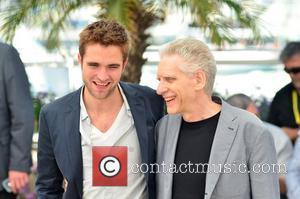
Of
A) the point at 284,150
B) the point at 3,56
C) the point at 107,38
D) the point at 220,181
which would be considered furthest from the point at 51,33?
the point at 220,181

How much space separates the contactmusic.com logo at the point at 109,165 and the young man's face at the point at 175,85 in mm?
329

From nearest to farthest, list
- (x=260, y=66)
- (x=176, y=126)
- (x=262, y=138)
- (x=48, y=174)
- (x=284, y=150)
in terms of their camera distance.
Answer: (x=262, y=138) → (x=176, y=126) → (x=48, y=174) → (x=284, y=150) → (x=260, y=66)

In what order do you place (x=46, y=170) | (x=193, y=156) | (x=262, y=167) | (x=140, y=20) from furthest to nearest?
(x=140, y=20) < (x=46, y=170) < (x=193, y=156) < (x=262, y=167)

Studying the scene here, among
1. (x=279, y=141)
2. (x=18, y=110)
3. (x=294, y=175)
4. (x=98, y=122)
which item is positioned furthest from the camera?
(x=279, y=141)

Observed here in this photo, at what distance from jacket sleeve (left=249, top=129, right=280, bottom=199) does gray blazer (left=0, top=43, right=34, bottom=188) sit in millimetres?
1492

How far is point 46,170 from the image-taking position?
2.74m

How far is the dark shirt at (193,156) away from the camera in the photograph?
8.03 ft

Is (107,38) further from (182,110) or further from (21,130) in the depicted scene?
(21,130)

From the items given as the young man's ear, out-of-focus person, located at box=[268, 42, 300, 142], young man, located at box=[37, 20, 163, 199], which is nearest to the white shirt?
young man, located at box=[37, 20, 163, 199]

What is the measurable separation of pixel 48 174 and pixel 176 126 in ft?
2.32

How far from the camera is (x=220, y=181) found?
2.40 metres

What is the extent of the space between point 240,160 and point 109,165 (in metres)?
0.61

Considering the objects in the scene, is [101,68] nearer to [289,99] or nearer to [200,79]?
[200,79]

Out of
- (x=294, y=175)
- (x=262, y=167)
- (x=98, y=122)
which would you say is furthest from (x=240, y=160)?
(x=294, y=175)
